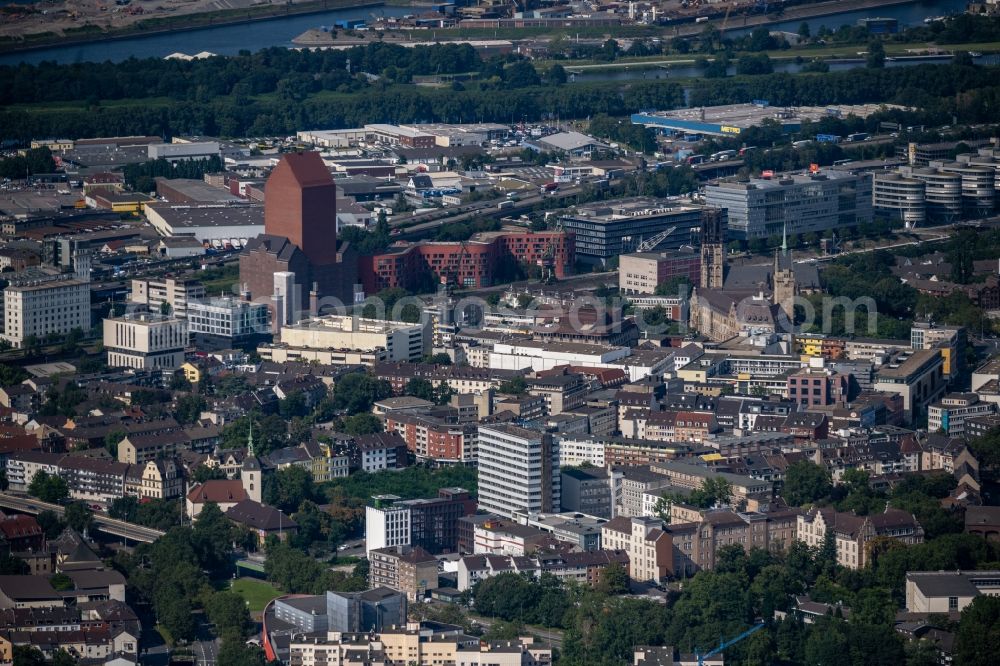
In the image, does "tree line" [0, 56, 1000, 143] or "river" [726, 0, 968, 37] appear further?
"river" [726, 0, 968, 37]

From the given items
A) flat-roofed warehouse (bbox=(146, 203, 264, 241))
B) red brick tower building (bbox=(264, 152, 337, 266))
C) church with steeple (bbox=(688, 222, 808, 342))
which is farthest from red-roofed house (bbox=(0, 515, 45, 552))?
flat-roofed warehouse (bbox=(146, 203, 264, 241))

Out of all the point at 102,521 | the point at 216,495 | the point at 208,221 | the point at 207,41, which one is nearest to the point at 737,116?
the point at 208,221

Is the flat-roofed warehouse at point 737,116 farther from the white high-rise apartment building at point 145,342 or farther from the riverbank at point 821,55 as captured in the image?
the white high-rise apartment building at point 145,342

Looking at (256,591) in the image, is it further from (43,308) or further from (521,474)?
(43,308)

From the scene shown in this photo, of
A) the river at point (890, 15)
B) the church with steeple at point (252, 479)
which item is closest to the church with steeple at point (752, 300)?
the church with steeple at point (252, 479)

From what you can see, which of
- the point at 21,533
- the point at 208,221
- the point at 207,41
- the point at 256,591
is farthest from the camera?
the point at 207,41

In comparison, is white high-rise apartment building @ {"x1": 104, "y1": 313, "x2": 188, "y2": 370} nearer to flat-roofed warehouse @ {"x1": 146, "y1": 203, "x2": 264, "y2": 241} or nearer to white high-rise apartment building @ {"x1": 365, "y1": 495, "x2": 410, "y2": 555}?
flat-roofed warehouse @ {"x1": 146, "y1": 203, "x2": 264, "y2": 241}
